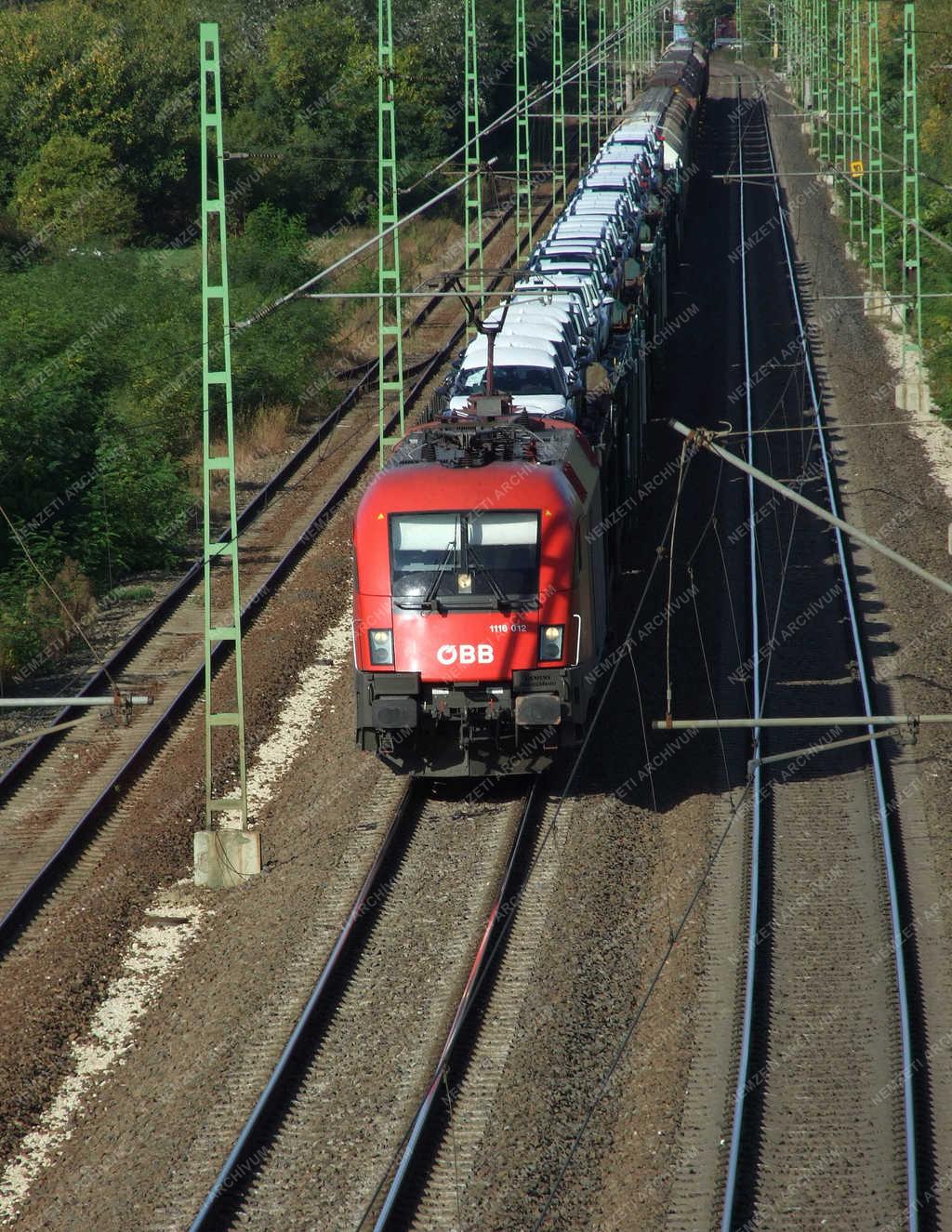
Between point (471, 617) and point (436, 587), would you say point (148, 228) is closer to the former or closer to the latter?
point (436, 587)

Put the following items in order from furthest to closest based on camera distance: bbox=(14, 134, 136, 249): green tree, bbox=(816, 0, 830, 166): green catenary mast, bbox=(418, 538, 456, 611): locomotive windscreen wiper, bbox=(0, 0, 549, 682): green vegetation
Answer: bbox=(816, 0, 830, 166): green catenary mast, bbox=(14, 134, 136, 249): green tree, bbox=(0, 0, 549, 682): green vegetation, bbox=(418, 538, 456, 611): locomotive windscreen wiper

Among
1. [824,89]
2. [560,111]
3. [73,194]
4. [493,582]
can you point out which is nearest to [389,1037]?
[493,582]

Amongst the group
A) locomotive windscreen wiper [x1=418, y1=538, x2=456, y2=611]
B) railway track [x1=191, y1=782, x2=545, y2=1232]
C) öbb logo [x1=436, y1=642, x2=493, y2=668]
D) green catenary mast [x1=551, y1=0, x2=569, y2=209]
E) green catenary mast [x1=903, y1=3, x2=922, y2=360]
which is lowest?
railway track [x1=191, y1=782, x2=545, y2=1232]

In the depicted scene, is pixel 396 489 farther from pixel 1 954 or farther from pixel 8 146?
pixel 8 146

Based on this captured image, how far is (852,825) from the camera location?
14.9 m

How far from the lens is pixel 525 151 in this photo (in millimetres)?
48312

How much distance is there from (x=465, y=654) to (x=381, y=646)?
2.63 ft

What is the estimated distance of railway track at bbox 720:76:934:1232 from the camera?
32.6 ft

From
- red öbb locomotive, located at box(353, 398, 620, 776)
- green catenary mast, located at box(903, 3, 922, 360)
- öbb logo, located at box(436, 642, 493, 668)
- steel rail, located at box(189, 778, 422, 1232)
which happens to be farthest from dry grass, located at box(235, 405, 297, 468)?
öbb logo, located at box(436, 642, 493, 668)

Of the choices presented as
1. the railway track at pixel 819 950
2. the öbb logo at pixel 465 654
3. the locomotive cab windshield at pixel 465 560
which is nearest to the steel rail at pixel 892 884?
the railway track at pixel 819 950

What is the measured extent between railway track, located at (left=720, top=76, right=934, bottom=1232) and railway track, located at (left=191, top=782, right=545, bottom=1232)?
2072 mm

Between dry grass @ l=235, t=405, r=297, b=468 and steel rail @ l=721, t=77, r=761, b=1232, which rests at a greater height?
dry grass @ l=235, t=405, r=297, b=468

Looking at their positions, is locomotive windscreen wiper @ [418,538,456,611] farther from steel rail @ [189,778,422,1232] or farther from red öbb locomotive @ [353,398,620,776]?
steel rail @ [189,778,422,1232]

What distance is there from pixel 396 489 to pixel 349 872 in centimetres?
360
